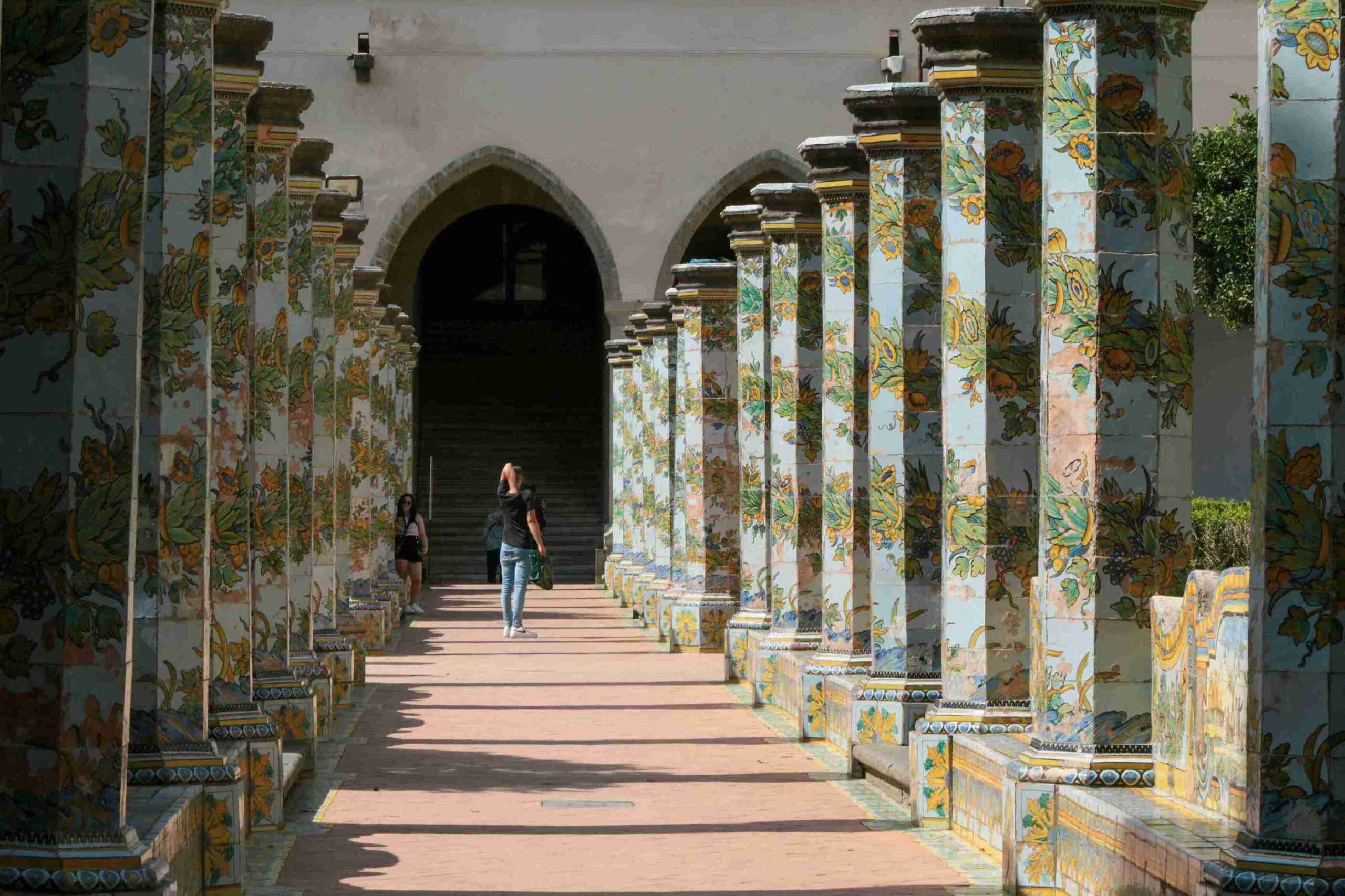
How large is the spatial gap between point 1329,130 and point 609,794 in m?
6.00

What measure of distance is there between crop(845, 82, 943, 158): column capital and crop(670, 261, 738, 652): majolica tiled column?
8.65 m

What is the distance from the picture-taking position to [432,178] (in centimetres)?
3722

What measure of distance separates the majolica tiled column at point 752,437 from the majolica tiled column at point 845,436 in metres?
3.33

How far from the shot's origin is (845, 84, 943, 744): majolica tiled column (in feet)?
38.2

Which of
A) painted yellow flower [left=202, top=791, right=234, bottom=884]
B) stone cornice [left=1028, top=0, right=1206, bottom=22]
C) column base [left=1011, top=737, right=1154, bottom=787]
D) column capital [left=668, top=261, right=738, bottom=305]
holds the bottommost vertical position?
painted yellow flower [left=202, top=791, right=234, bottom=884]

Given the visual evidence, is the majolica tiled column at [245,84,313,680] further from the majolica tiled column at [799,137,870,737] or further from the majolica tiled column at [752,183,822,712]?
the majolica tiled column at [752,183,822,712]

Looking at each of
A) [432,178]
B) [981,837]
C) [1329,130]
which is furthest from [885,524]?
[432,178]

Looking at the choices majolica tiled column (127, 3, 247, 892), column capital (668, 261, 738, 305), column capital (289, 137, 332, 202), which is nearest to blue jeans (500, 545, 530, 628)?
column capital (668, 261, 738, 305)

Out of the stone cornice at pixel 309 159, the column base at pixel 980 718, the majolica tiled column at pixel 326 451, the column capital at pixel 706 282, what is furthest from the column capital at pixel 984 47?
the column capital at pixel 706 282

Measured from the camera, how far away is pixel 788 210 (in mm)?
15258

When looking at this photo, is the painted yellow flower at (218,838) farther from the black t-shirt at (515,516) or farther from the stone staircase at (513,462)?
the stone staircase at (513,462)

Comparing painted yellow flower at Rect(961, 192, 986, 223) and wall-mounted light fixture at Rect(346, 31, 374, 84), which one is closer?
painted yellow flower at Rect(961, 192, 986, 223)

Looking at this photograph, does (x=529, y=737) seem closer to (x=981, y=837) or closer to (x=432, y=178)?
(x=981, y=837)

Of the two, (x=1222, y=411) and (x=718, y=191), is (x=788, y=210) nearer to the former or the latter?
(x=718, y=191)
